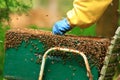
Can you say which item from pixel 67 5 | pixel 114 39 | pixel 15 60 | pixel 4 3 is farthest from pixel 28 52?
pixel 67 5

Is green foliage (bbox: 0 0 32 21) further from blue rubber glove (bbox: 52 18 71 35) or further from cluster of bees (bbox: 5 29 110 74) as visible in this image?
blue rubber glove (bbox: 52 18 71 35)

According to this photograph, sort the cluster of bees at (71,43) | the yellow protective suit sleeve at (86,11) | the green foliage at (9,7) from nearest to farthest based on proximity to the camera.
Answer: the cluster of bees at (71,43), the yellow protective suit sleeve at (86,11), the green foliage at (9,7)

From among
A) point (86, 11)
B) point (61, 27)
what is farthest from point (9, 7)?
point (86, 11)

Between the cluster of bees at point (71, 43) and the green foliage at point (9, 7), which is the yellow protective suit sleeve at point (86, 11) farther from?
the green foliage at point (9, 7)

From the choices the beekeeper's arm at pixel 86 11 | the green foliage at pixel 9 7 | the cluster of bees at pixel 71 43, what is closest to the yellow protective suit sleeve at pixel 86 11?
the beekeeper's arm at pixel 86 11

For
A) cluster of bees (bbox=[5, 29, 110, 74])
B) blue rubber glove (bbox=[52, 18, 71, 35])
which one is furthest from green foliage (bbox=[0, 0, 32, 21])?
blue rubber glove (bbox=[52, 18, 71, 35])

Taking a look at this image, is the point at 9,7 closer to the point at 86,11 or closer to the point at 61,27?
the point at 61,27
